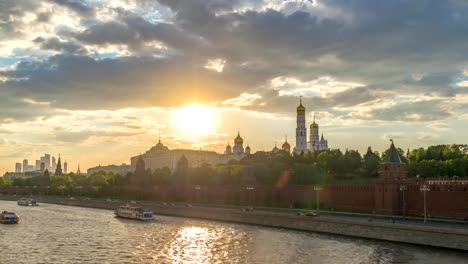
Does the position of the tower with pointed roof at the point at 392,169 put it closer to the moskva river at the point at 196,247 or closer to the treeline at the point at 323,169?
the moskva river at the point at 196,247

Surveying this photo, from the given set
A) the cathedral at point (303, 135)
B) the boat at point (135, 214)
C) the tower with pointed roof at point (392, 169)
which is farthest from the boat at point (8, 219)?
the cathedral at point (303, 135)

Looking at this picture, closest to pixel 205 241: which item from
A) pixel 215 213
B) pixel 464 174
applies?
pixel 215 213

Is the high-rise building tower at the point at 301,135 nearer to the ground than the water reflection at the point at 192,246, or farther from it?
farther from it

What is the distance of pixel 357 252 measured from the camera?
128 ft

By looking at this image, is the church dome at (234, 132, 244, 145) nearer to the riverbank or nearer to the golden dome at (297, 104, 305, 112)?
the golden dome at (297, 104, 305, 112)

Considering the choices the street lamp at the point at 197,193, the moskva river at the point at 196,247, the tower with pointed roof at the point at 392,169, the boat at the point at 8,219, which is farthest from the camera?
the street lamp at the point at 197,193

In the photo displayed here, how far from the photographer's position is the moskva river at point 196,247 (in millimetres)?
36500

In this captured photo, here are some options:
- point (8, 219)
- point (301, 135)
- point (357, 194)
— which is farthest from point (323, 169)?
point (301, 135)

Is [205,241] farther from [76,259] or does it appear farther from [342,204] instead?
[342,204]

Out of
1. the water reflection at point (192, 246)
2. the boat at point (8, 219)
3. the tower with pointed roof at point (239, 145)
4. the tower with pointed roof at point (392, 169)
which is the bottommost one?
the water reflection at point (192, 246)

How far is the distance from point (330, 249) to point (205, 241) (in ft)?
35.4

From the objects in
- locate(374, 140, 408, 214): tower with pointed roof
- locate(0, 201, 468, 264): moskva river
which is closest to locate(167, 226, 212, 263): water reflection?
locate(0, 201, 468, 264): moskva river

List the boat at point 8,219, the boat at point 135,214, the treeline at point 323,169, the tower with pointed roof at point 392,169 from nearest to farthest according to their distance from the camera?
the tower with pointed roof at point 392,169 < the boat at point 8,219 < the boat at point 135,214 < the treeline at point 323,169

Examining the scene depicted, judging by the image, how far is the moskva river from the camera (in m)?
36.5
